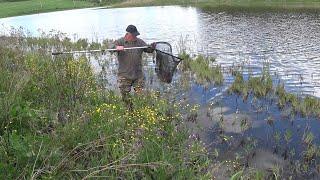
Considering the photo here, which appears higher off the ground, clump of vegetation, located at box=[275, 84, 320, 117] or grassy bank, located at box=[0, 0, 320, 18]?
grassy bank, located at box=[0, 0, 320, 18]

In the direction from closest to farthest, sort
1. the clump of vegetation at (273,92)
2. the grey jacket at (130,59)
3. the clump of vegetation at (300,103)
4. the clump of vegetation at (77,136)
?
the clump of vegetation at (77,136), the grey jacket at (130,59), the clump of vegetation at (300,103), the clump of vegetation at (273,92)

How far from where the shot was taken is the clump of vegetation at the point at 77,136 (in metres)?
6.08

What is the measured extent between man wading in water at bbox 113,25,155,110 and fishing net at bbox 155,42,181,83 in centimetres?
27

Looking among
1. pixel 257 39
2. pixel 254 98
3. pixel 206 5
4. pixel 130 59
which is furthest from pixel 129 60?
pixel 206 5

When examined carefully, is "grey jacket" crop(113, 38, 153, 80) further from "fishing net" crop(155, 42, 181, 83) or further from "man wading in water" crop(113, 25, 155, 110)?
"fishing net" crop(155, 42, 181, 83)

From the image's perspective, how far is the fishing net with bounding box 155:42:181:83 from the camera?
11.6 metres

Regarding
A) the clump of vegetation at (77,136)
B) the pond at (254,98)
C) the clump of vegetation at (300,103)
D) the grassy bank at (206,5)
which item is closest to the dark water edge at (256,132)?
the pond at (254,98)

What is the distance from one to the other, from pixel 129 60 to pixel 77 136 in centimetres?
515

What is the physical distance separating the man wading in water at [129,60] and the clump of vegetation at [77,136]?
657 millimetres

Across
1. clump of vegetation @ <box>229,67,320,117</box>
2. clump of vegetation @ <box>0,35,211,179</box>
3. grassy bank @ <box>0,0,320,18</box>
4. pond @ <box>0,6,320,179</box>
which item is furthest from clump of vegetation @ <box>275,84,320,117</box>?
grassy bank @ <box>0,0,320,18</box>

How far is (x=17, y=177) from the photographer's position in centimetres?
556

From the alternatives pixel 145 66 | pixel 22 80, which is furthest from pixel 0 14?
pixel 22 80

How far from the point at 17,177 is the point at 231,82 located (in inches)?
477

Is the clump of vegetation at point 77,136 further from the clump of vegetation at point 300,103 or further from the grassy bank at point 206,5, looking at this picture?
the grassy bank at point 206,5
